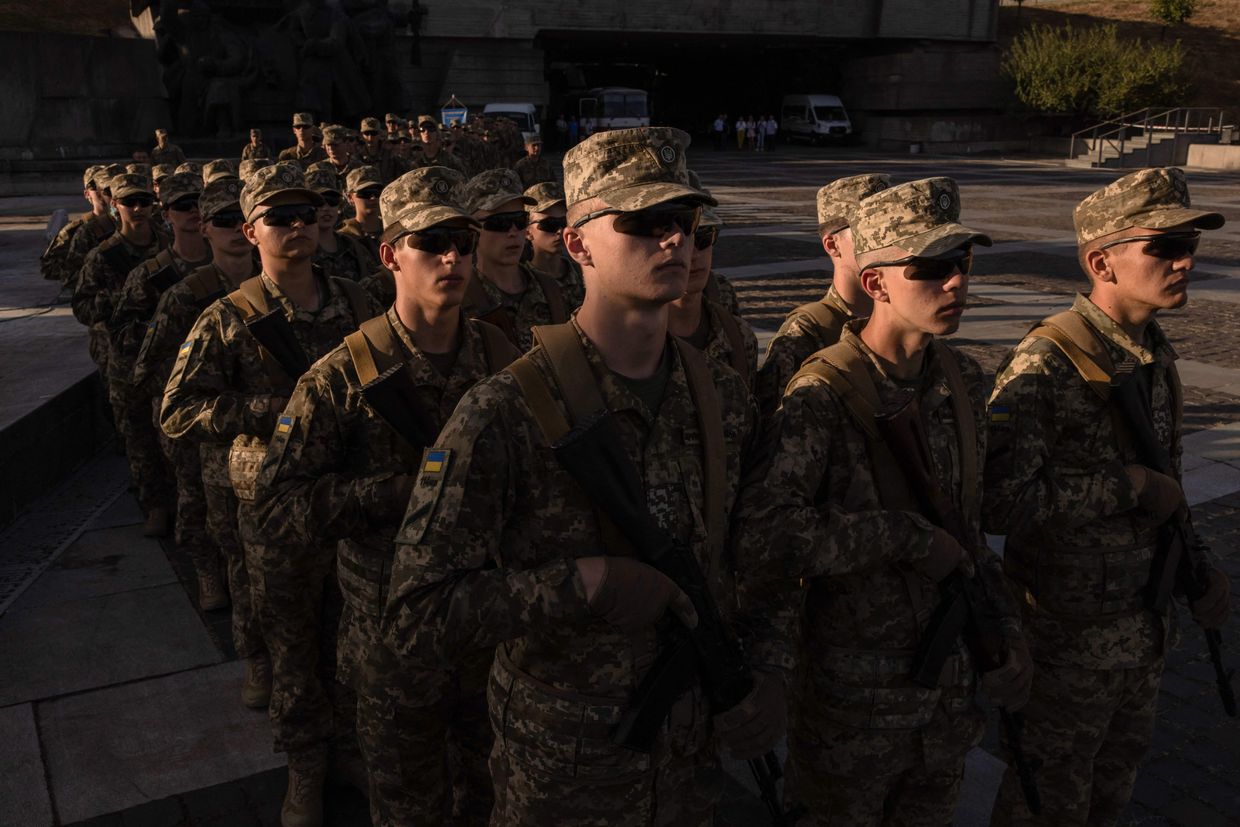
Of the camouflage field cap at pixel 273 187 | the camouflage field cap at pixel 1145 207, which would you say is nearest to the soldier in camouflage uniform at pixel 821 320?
the camouflage field cap at pixel 1145 207

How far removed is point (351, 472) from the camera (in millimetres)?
3428

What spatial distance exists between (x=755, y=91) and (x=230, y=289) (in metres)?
55.1

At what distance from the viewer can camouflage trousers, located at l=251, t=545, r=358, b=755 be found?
402 cm

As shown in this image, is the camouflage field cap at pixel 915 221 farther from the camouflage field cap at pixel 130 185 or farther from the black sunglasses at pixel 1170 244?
the camouflage field cap at pixel 130 185

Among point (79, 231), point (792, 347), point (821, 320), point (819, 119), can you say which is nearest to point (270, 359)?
point (792, 347)

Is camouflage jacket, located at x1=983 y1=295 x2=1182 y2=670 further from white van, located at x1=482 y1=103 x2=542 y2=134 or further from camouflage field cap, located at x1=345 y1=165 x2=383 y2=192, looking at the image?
white van, located at x1=482 y1=103 x2=542 y2=134

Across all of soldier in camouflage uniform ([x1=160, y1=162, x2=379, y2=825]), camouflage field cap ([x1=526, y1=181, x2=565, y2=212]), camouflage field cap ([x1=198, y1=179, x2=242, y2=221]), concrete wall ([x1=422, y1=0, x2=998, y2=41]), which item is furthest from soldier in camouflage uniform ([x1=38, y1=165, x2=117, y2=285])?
concrete wall ([x1=422, y1=0, x2=998, y2=41])

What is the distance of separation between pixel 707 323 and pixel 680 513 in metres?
2.21

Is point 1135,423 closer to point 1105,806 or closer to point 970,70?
point 1105,806

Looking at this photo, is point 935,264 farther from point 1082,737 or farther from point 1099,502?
point 1082,737

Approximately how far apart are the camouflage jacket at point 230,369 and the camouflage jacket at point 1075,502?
2659mm

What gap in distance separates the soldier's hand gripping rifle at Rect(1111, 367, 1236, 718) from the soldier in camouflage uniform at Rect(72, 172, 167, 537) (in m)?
5.92

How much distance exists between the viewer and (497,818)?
2582 millimetres

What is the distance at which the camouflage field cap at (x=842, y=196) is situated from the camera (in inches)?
186
